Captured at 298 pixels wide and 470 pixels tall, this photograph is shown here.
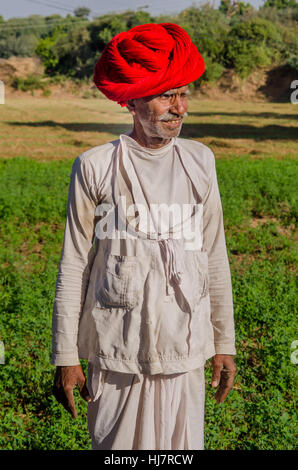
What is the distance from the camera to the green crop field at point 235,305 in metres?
3.76

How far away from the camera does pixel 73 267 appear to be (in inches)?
81.0

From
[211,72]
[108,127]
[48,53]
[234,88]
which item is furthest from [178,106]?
[48,53]

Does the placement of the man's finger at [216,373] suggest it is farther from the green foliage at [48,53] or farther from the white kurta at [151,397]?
the green foliage at [48,53]

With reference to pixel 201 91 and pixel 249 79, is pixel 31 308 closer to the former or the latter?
pixel 201 91

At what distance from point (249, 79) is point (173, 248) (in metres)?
42.1

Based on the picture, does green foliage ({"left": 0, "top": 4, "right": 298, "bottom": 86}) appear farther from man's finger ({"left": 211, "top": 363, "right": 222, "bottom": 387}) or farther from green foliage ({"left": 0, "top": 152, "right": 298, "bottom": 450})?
man's finger ({"left": 211, "top": 363, "right": 222, "bottom": 387})

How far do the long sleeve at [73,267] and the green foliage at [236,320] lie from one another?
1745 millimetres

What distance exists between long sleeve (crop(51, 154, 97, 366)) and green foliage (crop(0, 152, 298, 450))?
174 centimetres

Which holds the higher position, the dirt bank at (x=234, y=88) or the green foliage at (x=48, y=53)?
the green foliage at (x=48, y=53)

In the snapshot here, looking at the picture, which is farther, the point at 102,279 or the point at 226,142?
the point at 226,142

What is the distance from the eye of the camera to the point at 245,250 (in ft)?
24.7

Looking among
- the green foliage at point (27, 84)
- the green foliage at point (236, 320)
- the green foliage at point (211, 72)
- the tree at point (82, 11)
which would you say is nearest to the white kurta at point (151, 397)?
the green foliage at point (236, 320)

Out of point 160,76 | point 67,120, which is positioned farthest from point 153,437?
point 67,120

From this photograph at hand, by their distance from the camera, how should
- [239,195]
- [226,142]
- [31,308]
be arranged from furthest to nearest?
[226,142], [239,195], [31,308]
